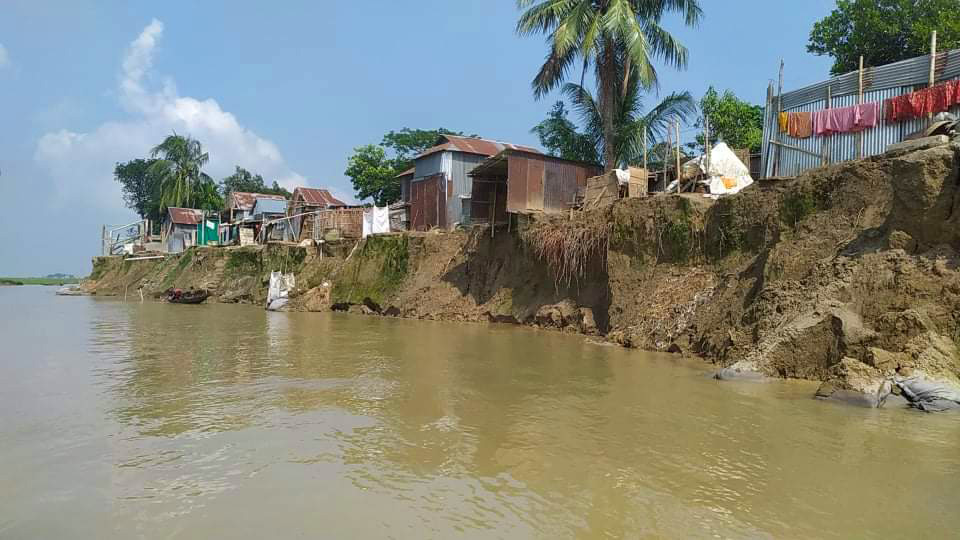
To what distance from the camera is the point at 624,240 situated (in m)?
15.3

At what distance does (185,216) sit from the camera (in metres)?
49.6

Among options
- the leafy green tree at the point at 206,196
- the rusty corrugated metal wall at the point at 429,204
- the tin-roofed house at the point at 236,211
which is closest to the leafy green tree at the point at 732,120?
the rusty corrugated metal wall at the point at 429,204

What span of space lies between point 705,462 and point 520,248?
14.1 m

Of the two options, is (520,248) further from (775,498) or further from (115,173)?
(115,173)

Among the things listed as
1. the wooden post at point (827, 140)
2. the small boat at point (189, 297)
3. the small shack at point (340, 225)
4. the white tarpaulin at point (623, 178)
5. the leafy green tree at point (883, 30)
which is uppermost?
the leafy green tree at point (883, 30)

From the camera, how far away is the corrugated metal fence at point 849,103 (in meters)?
13.2

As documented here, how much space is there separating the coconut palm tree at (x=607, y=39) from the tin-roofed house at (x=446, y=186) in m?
6.94

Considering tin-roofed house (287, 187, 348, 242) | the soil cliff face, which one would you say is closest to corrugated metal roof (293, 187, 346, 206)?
tin-roofed house (287, 187, 348, 242)

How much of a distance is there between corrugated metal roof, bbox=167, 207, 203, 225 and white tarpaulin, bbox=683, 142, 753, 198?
44.5 m

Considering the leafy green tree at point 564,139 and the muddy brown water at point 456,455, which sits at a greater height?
the leafy green tree at point 564,139

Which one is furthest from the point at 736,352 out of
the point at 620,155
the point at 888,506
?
the point at 620,155

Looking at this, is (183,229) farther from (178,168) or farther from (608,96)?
(608,96)

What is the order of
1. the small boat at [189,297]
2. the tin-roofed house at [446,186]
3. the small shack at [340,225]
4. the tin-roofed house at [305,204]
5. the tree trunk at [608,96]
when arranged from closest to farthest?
the tree trunk at [608,96], the tin-roofed house at [446,186], the small shack at [340,225], the small boat at [189,297], the tin-roofed house at [305,204]

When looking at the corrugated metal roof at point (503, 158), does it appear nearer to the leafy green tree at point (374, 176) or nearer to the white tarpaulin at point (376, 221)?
the white tarpaulin at point (376, 221)
